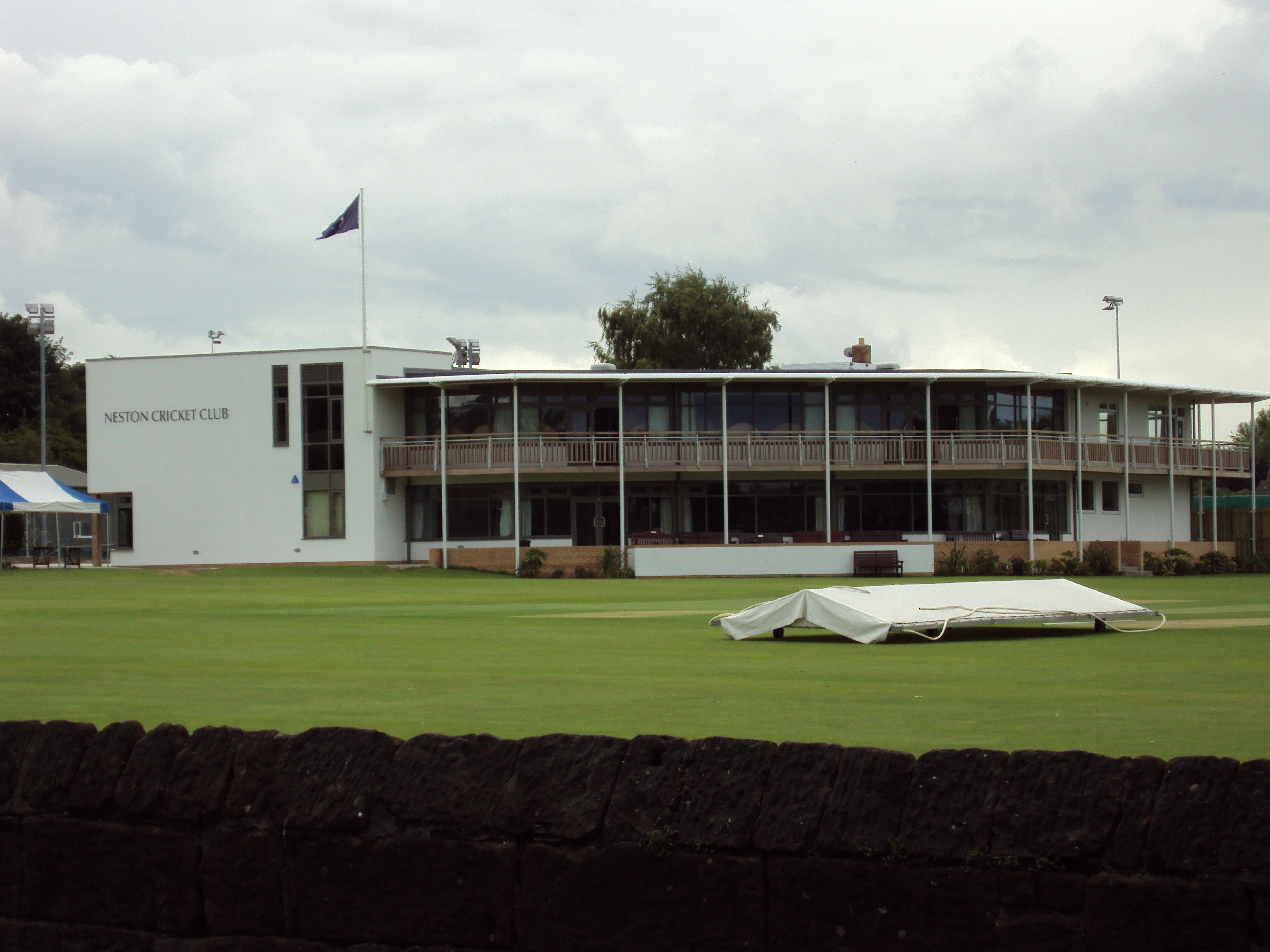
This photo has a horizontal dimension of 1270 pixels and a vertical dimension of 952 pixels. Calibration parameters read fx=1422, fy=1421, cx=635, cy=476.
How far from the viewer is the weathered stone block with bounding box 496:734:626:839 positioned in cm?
512

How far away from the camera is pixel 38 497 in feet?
157

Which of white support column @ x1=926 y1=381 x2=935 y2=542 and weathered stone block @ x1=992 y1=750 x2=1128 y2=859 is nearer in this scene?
weathered stone block @ x1=992 y1=750 x2=1128 y2=859

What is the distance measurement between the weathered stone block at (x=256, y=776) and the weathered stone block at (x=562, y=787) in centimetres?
100

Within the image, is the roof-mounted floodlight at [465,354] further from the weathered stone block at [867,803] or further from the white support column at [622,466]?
the weathered stone block at [867,803]

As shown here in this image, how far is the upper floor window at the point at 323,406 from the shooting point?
52031 mm

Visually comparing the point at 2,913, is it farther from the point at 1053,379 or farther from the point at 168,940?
the point at 1053,379

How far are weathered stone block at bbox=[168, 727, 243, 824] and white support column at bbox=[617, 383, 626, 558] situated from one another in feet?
135

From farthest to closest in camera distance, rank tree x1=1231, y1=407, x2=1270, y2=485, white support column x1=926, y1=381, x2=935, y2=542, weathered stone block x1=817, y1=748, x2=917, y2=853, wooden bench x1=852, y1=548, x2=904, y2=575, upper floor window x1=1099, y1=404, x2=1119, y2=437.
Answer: tree x1=1231, y1=407, x2=1270, y2=485 → upper floor window x1=1099, y1=404, x2=1119, y2=437 → white support column x1=926, y1=381, x2=935, y2=542 → wooden bench x1=852, y1=548, x2=904, y2=575 → weathered stone block x1=817, y1=748, x2=917, y2=853

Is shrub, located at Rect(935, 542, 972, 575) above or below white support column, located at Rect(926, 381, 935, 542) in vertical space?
below

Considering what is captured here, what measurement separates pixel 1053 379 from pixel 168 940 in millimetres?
48665

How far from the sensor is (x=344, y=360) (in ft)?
170

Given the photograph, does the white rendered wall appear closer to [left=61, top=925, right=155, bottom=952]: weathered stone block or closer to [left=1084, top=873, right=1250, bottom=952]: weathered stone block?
[left=61, top=925, right=155, bottom=952]: weathered stone block

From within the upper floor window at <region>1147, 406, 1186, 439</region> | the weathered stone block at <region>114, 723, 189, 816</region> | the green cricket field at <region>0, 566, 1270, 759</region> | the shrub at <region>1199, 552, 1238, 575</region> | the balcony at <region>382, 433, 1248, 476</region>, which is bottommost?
the shrub at <region>1199, 552, 1238, 575</region>

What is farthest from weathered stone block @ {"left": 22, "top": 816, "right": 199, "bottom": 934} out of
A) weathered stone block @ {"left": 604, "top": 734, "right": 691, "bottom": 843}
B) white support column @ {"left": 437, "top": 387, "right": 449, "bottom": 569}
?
white support column @ {"left": 437, "top": 387, "right": 449, "bottom": 569}
